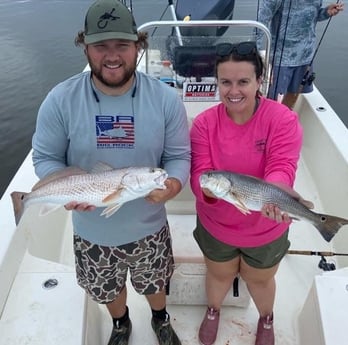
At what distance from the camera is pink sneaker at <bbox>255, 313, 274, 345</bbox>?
7.62 feet

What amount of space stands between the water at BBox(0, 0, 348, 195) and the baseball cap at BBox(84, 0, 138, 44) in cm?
536

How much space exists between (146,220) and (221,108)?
68 centimetres

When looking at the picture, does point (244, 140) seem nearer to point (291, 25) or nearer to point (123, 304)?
point (123, 304)

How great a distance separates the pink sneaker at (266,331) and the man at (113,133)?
91 cm

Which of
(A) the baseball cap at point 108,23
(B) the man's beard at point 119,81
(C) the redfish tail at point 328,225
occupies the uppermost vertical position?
(A) the baseball cap at point 108,23

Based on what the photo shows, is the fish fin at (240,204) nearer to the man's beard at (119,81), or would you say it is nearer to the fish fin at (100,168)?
the fish fin at (100,168)

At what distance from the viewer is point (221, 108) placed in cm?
187

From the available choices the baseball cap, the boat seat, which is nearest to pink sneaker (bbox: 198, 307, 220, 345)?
the boat seat

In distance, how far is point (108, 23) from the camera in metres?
1.60

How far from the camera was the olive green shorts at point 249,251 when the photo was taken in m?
1.95

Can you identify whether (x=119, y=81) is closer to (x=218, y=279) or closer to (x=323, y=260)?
(x=218, y=279)

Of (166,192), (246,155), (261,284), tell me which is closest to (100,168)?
(166,192)

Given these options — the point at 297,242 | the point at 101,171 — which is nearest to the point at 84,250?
the point at 101,171

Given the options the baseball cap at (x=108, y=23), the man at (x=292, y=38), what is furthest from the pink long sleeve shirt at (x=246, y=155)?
the man at (x=292, y=38)
